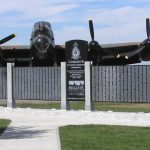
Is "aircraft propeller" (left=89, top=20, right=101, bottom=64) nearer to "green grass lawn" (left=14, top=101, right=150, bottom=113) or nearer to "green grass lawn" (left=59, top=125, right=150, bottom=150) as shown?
"green grass lawn" (left=14, top=101, right=150, bottom=113)

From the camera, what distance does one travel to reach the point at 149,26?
3647 centimetres

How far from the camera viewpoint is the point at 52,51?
117 feet

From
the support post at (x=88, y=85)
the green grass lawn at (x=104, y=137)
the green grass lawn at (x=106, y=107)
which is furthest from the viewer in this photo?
the green grass lawn at (x=106, y=107)

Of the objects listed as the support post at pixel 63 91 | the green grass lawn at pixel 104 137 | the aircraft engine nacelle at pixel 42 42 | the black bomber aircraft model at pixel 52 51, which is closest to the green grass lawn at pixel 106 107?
the support post at pixel 63 91

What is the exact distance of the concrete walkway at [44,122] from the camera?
12312 mm

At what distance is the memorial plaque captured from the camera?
21.6 m

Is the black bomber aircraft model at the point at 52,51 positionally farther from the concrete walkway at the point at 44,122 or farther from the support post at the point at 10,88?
the concrete walkway at the point at 44,122

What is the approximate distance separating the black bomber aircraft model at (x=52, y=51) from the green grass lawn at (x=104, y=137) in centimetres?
1863

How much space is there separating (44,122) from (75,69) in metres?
4.87

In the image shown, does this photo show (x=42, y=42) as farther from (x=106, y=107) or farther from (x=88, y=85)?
(x=88, y=85)

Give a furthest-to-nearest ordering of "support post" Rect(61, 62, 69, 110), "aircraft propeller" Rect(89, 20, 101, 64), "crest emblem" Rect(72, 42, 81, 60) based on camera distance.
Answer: "aircraft propeller" Rect(89, 20, 101, 64), "crest emblem" Rect(72, 42, 81, 60), "support post" Rect(61, 62, 69, 110)

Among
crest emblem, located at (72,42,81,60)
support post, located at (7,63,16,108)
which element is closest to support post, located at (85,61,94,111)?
crest emblem, located at (72,42,81,60)

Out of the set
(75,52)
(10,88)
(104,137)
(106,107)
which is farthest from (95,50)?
(104,137)

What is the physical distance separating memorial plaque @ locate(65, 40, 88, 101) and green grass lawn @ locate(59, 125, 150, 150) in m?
5.68
